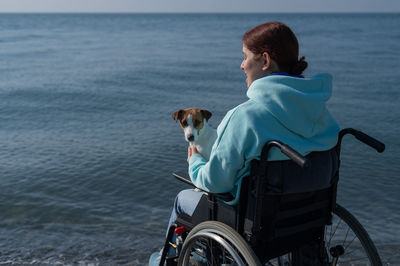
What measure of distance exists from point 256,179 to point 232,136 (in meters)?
0.28

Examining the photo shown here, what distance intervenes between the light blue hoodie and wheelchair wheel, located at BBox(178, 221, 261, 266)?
0.26m

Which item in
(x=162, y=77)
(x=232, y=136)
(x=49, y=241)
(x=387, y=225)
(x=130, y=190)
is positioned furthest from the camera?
(x=162, y=77)

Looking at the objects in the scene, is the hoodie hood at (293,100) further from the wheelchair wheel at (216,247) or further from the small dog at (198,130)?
the small dog at (198,130)

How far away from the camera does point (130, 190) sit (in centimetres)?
651

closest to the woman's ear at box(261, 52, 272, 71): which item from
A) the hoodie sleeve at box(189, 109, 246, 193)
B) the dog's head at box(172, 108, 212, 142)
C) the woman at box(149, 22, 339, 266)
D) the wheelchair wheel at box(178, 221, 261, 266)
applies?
the woman at box(149, 22, 339, 266)

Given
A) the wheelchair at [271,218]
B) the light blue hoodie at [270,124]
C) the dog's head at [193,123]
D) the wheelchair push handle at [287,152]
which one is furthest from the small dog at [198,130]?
the wheelchair push handle at [287,152]

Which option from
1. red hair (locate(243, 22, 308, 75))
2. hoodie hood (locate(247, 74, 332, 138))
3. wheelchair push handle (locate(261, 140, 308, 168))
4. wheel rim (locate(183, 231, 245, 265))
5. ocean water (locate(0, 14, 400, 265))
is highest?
red hair (locate(243, 22, 308, 75))

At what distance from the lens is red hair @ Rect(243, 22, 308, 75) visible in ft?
7.89

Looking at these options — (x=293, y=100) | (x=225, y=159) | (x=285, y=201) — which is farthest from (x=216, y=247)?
(x=293, y=100)

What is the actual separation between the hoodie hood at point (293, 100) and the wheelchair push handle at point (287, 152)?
17cm

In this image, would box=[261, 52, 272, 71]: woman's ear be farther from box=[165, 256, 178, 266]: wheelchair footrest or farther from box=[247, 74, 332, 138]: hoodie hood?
box=[165, 256, 178, 266]: wheelchair footrest

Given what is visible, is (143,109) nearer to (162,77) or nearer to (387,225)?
(162,77)

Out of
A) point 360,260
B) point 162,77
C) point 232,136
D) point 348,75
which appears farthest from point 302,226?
point 348,75

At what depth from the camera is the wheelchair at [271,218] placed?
236 cm
